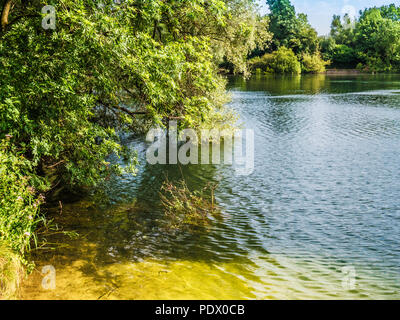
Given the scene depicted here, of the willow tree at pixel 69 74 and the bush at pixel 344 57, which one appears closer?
the willow tree at pixel 69 74

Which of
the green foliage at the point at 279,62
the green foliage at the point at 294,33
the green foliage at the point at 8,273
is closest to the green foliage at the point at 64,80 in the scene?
the green foliage at the point at 8,273

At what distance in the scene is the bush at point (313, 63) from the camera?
115775mm

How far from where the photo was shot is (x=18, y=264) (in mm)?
8625

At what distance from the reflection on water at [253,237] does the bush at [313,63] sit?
3772 inches

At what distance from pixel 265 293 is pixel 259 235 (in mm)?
4120

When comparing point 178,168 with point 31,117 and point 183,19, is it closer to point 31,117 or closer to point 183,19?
point 183,19

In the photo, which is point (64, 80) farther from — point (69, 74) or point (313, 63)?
point (313, 63)

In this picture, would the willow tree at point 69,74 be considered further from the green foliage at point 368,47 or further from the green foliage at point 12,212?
the green foliage at point 368,47

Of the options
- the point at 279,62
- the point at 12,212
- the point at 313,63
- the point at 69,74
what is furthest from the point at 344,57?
the point at 12,212

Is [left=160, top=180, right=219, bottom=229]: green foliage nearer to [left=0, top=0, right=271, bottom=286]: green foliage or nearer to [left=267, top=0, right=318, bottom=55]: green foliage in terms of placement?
[left=0, top=0, right=271, bottom=286]: green foliage

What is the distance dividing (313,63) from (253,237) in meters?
112

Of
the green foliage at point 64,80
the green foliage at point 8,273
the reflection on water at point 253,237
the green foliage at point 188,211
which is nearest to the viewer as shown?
the green foliage at point 8,273

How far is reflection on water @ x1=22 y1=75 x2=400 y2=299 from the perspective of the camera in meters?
9.91
